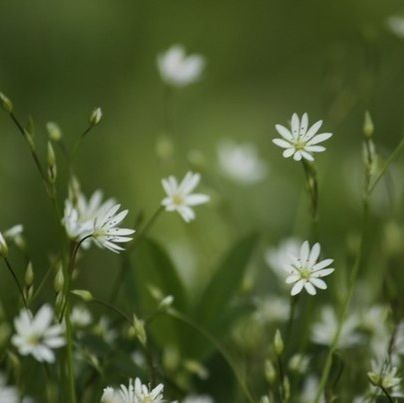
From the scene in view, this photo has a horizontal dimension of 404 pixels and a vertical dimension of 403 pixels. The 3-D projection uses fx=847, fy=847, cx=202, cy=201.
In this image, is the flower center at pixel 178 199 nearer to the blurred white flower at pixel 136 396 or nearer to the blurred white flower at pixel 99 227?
the blurred white flower at pixel 99 227

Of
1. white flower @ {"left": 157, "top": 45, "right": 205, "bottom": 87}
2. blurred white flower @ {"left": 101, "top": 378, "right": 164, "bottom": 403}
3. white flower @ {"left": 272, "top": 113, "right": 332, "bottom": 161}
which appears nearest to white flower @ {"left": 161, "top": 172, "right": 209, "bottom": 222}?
white flower @ {"left": 272, "top": 113, "right": 332, "bottom": 161}

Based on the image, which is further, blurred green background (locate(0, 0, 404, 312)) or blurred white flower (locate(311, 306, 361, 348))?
blurred green background (locate(0, 0, 404, 312))

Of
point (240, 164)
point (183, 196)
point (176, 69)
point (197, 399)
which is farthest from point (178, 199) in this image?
point (240, 164)

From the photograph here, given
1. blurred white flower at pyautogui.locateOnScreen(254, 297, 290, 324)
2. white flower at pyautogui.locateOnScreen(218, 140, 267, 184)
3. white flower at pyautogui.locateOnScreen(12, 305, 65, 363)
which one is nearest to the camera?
white flower at pyautogui.locateOnScreen(12, 305, 65, 363)

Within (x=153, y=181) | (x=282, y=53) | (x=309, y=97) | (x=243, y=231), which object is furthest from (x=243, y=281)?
(x=282, y=53)

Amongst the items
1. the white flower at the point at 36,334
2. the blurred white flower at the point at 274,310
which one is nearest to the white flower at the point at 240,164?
the blurred white flower at the point at 274,310

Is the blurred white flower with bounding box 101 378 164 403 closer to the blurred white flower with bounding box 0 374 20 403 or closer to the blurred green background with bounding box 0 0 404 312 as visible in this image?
the blurred white flower with bounding box 0 374 20 403
